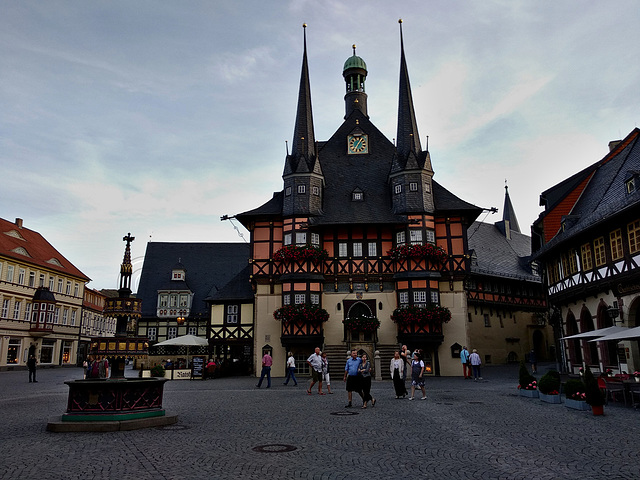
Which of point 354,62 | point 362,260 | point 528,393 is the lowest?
point 528,393

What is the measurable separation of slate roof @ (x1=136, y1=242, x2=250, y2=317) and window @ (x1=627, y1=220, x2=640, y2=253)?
40977 millimetres

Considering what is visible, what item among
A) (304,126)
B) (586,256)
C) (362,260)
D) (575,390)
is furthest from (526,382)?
(304,126)

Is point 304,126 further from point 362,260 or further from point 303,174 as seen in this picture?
point 362,260

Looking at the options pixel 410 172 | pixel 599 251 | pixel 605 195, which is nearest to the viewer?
pixel 599 251

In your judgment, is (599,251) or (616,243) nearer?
(616,243)

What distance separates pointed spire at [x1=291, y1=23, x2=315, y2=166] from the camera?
37128 mm

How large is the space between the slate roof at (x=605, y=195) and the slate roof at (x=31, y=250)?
43.2 m

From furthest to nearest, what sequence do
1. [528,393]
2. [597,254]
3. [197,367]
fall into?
[197,367]
[597,254]
[528,393]

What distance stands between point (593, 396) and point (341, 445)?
758 cm

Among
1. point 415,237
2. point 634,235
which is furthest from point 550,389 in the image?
point 415,237

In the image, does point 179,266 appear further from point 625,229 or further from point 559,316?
point 625,229

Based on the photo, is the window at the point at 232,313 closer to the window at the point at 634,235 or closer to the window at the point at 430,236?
the window at the point at 430,236

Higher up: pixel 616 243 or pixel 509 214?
pixel 509 214

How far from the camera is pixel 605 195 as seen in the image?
82.5ft
